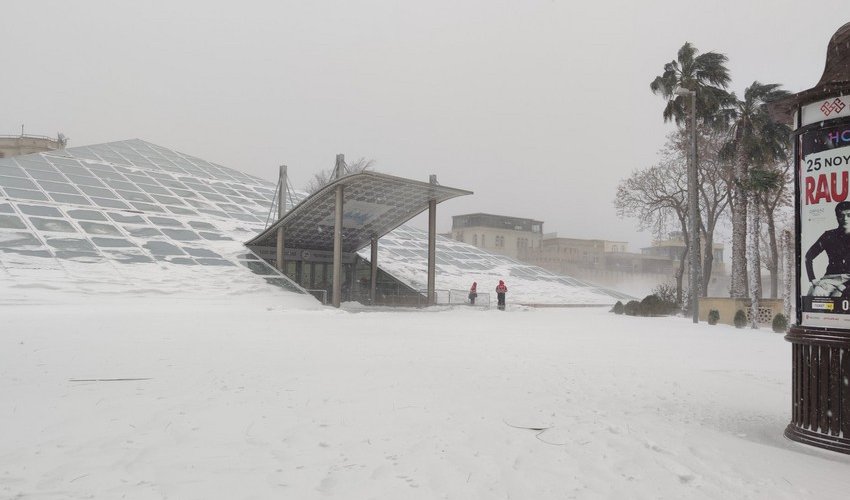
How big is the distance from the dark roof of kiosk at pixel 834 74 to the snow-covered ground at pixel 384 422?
3.40 meters

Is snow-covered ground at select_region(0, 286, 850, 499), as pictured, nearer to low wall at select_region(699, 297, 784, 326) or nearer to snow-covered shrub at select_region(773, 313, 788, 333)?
snow-covered shrub at select_region(773, 313, 788, 333)

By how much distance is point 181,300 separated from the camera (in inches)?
791

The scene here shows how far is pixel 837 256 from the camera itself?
4992 millimetres

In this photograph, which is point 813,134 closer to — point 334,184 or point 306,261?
point 334,184

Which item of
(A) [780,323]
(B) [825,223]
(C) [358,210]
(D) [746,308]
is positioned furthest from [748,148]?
(B) [825,223]

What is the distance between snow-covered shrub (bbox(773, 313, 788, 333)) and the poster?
15.6m

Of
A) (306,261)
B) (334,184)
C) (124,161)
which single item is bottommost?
(306,261)

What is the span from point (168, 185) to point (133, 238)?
43.7 ft

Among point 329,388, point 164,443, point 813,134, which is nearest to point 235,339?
point 329,388

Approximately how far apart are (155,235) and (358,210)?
10956 mm

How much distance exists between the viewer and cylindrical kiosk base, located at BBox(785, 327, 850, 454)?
475 centimetres

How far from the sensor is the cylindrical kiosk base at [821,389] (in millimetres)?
4750

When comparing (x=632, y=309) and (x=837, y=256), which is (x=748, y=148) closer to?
(x=632, y=309)

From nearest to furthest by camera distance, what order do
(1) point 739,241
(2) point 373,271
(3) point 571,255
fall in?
(1) point 739,241
(2) point 373,271
(3) point 571,255
